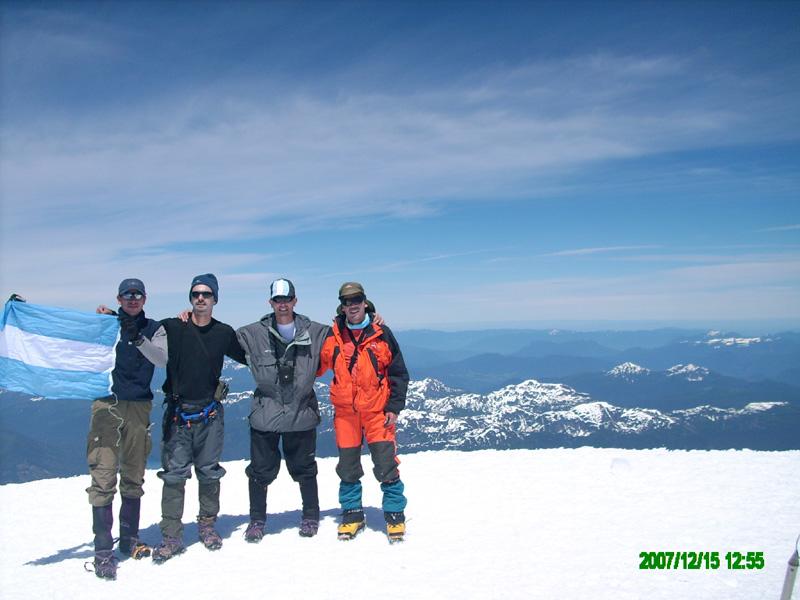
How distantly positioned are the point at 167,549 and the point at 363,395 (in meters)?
3.95

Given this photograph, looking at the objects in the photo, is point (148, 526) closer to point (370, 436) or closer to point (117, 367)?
point (117, 367)

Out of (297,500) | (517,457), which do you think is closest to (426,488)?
(297,500)

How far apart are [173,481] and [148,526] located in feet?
10.1

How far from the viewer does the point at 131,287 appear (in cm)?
794

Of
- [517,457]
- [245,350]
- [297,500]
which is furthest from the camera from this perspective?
[517,457]

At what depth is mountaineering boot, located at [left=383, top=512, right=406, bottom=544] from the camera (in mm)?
8508

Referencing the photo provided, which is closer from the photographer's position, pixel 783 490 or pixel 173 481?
pixel 173 481

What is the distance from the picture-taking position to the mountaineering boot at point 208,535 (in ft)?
27.4

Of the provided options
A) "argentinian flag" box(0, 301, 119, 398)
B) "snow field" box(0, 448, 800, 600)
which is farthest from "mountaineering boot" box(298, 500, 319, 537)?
"argentinian flag" box(0, 301, 119, 398)

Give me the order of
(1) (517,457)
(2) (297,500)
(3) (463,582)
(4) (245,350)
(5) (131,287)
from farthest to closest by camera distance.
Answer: (1) (517,457)
(2) (297,500)
(4) (245,350)
(5) (131,287)
(3) (463,582)

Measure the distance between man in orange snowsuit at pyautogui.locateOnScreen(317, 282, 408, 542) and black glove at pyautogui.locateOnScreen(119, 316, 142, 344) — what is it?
2.93m

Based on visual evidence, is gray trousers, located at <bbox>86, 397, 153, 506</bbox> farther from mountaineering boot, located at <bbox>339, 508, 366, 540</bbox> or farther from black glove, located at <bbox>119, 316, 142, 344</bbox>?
mountaineering boot, located at <bbox>339, 508, 366, 540</bbox>

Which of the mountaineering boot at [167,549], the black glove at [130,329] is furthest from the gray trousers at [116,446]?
the black glove at [130,329]

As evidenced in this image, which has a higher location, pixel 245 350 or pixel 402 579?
pixel 245 350
